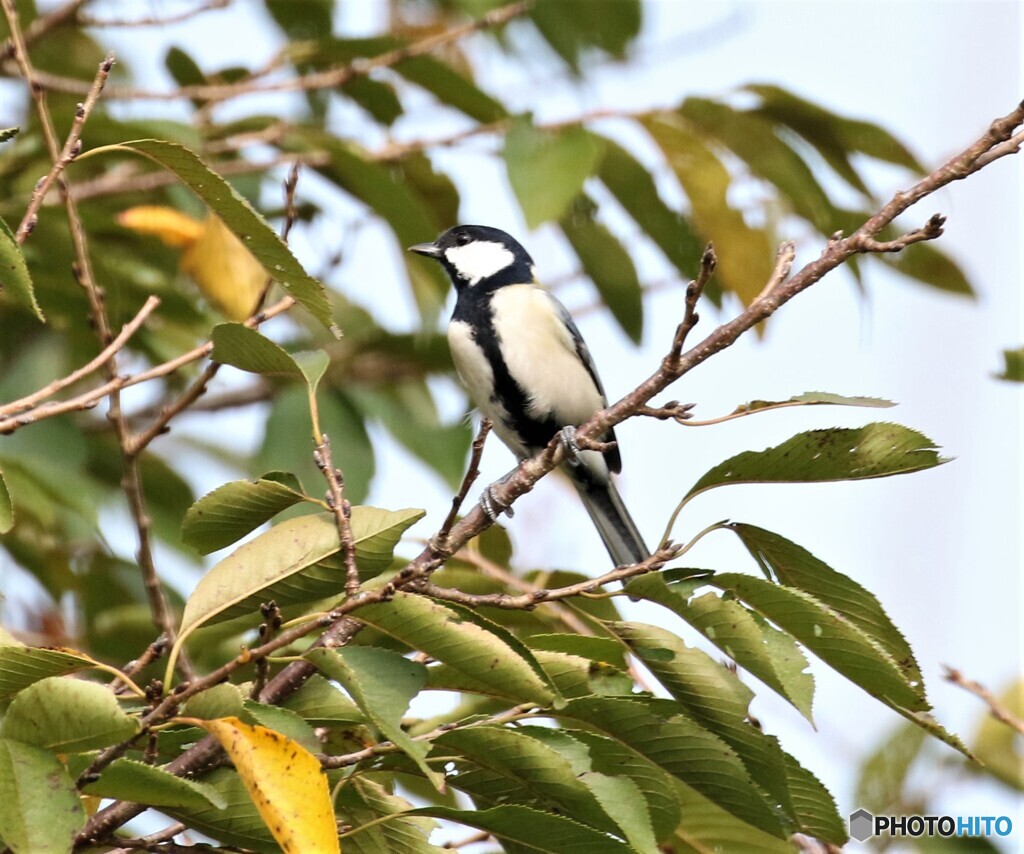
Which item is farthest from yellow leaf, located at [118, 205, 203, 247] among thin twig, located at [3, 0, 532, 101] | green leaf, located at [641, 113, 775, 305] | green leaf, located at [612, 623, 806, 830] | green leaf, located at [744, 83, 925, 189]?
green leaf, located at [612, 623, 806, 830]

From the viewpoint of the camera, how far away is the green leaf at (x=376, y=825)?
1758 mm

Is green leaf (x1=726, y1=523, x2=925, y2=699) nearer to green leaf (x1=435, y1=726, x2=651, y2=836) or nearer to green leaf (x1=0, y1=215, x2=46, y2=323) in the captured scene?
green leaf (x1=435, y1=726, x2=651, y2=836)

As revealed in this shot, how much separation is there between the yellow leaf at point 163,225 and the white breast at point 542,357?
35.3 inches

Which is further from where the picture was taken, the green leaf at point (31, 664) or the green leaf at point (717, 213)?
the green leaf at point (717, 213)

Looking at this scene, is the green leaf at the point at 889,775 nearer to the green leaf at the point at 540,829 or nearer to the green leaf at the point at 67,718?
the green leaf at the point at 540,829

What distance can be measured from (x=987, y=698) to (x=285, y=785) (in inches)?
60.0

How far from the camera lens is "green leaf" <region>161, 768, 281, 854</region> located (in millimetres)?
1641

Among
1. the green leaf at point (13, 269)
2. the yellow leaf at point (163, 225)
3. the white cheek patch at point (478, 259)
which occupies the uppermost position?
the white cheek patch at point (478, 259)

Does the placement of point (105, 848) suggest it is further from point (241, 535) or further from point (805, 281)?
point (805, 281)

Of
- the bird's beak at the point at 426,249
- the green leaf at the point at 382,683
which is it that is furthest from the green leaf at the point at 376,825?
the bird's beak at the point at 426,249

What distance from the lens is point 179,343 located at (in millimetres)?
3428

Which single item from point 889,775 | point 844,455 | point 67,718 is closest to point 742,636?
point 844,455

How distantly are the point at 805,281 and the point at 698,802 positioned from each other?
2.91 ft

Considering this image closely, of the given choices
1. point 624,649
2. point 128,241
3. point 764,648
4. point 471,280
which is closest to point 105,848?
point 624,649
